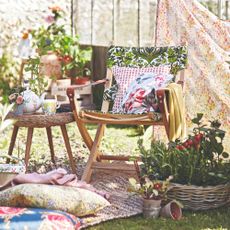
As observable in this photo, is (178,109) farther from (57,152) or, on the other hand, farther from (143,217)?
(57,152)

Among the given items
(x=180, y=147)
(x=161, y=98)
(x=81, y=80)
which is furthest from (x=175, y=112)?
(x=81, y=80)

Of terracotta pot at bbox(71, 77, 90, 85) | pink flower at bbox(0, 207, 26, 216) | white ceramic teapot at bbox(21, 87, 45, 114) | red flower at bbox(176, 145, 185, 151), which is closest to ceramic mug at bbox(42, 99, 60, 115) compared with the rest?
white ceramic teapot at bbox(21, 87, 45, 114)

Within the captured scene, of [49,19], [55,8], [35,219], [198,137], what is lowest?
[35,219]

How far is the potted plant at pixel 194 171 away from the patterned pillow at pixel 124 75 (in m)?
0.97

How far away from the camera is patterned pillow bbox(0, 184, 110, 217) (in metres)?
3.44

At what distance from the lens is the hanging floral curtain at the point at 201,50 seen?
16.2 feet

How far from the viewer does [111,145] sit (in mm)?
5895

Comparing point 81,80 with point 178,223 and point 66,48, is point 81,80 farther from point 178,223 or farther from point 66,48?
point 178,223

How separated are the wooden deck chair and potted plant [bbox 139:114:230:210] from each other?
341mm

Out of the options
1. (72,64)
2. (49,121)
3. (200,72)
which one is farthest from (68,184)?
(72,64)

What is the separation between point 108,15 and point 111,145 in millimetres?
2257

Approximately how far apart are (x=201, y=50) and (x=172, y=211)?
1.70m

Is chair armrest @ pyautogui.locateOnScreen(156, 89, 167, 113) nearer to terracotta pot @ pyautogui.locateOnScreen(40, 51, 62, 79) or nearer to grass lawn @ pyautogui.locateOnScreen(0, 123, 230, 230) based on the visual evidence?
grass lawn @ pyautogui.locateOnScreen(0, 123, 230, 230)

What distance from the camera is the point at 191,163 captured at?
3.84 metres
